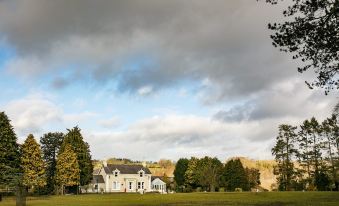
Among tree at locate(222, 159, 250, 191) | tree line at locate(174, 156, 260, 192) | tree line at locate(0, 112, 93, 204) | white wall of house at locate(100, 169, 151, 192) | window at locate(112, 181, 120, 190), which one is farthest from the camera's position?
window at locate(112, 181, 120, 190)

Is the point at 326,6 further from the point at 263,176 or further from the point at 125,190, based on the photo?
the point at 263,176

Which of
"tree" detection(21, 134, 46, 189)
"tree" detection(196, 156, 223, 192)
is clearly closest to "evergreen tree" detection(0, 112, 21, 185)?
"tree" detection(21, 134, 46, 189)

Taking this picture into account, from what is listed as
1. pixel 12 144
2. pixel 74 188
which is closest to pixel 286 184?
pixel 74 188

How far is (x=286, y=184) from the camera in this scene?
265 feet

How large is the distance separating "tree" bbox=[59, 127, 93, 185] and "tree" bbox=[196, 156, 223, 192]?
23.4 meters

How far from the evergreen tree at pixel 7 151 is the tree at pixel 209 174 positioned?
1532 inches

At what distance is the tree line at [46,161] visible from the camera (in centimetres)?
6744

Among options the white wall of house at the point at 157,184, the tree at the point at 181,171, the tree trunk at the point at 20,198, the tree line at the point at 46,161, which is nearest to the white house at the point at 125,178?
the white wall of house at the point at 157,184

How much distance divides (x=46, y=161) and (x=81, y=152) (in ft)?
22.7

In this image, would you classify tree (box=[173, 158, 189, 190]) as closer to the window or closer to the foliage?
the window

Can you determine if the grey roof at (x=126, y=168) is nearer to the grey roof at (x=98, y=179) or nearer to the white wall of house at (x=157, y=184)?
the grey roof at (x=98, y=179)

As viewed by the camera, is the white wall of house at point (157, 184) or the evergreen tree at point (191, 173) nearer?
the evergreen tree at point (191, 173)

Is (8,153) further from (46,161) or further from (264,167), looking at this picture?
(264,167)

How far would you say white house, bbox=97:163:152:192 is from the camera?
112500 millimetres
